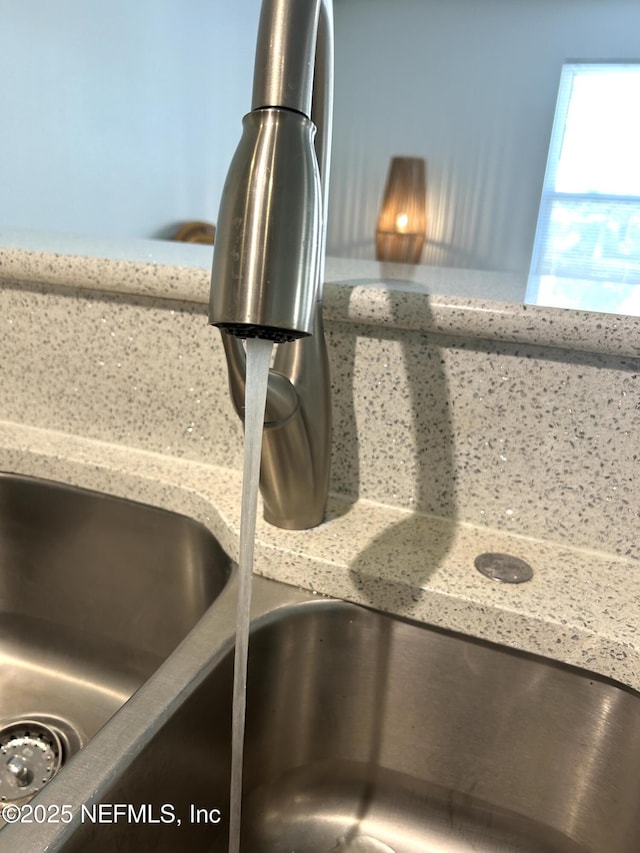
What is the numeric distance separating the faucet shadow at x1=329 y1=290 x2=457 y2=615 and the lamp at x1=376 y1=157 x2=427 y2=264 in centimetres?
341

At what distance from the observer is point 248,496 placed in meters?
0.34

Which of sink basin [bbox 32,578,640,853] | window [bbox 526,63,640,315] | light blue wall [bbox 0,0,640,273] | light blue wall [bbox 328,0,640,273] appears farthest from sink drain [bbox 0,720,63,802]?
A: light blue wall [bbox 328,0,640,273]

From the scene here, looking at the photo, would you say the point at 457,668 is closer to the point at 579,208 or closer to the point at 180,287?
the point at 180,287

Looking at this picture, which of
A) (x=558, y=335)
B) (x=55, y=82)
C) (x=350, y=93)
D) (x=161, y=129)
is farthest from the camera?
(x=350, y=93)

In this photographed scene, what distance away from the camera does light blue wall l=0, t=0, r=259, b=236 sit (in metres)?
1.86

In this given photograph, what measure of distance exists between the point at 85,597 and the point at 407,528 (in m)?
0.32

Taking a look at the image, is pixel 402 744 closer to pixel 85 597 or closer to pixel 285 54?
pixel 85 597

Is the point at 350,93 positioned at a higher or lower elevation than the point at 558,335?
higher

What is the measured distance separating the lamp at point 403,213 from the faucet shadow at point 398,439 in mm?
3415

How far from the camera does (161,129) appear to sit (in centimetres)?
257

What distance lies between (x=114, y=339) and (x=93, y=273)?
0.07 m

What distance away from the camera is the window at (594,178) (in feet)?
11.1

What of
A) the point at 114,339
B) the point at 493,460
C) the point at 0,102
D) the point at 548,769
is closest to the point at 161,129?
the point at 0,102

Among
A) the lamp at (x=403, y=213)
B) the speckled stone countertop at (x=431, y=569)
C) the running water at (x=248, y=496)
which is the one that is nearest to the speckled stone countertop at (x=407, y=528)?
the speckled stone countertop at (x=431, y=569)
